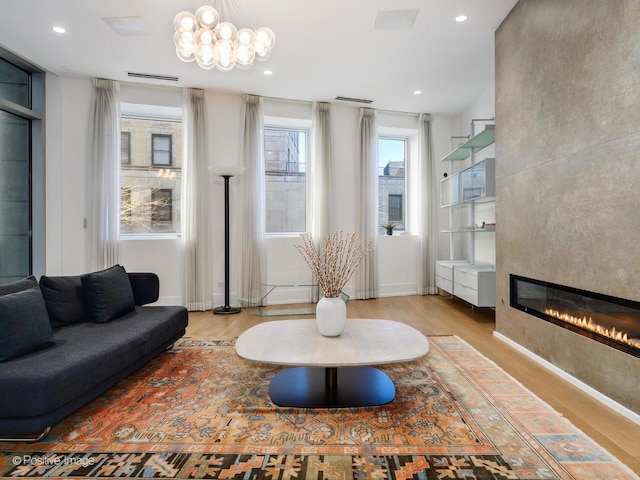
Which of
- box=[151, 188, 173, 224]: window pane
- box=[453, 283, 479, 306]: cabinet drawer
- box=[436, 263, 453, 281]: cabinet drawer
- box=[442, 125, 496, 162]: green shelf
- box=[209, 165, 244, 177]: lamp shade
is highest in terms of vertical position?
box=[442, 125, 496, 162]: green shelf

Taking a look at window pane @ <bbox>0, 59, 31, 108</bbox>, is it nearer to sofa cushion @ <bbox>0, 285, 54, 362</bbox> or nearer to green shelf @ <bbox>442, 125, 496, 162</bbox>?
sofa cushion @ <bbox>0, 285, 54, 362</bbox>

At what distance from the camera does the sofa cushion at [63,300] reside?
99.2 inches

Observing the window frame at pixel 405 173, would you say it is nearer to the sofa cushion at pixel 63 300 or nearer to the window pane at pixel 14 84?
the sofa cushion at pixel 63 300

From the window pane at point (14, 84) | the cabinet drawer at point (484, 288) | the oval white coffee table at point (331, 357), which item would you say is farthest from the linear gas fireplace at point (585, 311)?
the window pane at point (14, 84)

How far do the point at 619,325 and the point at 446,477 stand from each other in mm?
1495

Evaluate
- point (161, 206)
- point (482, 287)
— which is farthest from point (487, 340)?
point (161, 206)

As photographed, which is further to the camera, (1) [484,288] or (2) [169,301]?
(2) [169,301]

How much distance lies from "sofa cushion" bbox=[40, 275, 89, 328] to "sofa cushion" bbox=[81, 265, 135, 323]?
0.06 m

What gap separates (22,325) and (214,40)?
7.66ft

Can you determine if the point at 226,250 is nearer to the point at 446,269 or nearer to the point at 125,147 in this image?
the point at 125,147

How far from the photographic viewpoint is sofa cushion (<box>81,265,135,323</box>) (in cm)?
264

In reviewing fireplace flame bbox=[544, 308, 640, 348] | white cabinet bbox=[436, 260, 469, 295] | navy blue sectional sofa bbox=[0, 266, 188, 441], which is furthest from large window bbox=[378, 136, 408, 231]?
navy blue sectional sofa bbox=[0, 266, 188, 441]

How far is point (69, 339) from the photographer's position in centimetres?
222

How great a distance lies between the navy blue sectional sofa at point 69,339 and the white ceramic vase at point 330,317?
4.21ft
